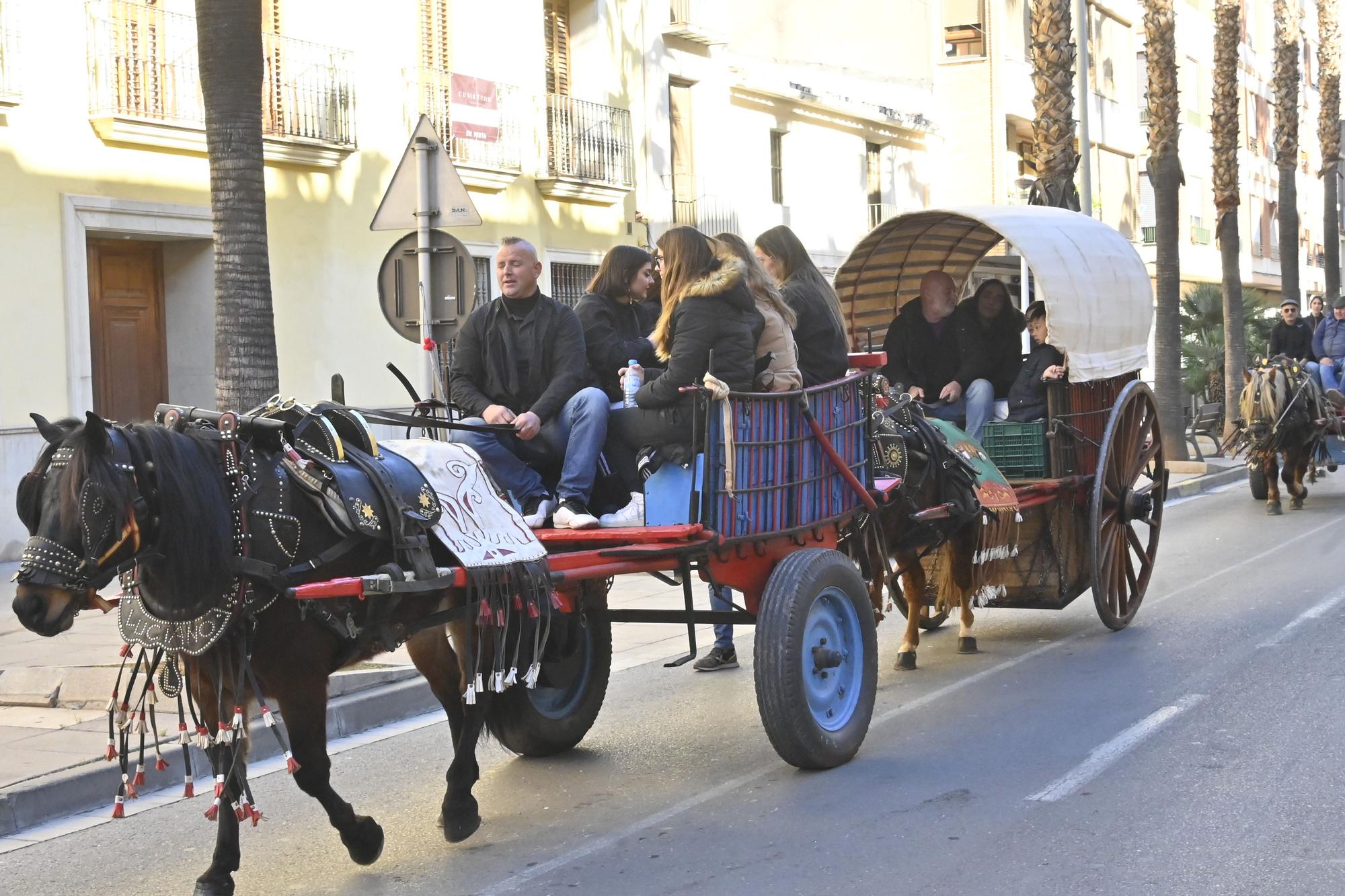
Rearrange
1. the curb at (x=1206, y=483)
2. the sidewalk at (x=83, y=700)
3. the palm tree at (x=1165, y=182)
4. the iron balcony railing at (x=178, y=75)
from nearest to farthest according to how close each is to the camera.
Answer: the sidewalk at (x=83, y=700), the iron balcony railing at (x=178, y=75), the curb at (x=1206, y=483), the palm tree at (x=1165, y=182)

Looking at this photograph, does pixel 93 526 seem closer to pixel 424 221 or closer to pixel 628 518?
pixel 628 518

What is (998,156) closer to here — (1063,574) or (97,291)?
(97,291)

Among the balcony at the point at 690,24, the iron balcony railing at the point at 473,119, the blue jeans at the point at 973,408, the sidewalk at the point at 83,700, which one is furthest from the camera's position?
the balcony at the point at 690,24

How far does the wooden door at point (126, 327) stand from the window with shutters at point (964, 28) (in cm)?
2245

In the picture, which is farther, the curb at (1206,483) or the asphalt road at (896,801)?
the curb at (1206,483)

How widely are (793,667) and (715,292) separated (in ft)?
5.12

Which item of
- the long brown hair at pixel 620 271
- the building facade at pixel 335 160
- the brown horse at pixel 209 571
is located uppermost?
the building facade at pixel 335 160

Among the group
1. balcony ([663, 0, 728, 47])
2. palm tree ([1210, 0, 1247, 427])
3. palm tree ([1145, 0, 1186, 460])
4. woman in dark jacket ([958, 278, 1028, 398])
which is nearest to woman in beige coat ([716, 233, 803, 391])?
woman in dark jacket ([958, 278, 1028, 398])

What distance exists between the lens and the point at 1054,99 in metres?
19.8

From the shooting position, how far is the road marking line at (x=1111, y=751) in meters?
5.98

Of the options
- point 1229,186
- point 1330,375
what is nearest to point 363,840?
point 1330,375

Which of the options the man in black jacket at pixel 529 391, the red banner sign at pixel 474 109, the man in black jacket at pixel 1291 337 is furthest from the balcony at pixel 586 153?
the man in black jacket at pixel 529 391

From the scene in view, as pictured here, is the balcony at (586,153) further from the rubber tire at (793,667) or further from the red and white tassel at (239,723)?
the red and white tassel at (239,723)

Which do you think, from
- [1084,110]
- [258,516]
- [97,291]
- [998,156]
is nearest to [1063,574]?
[258,516]
